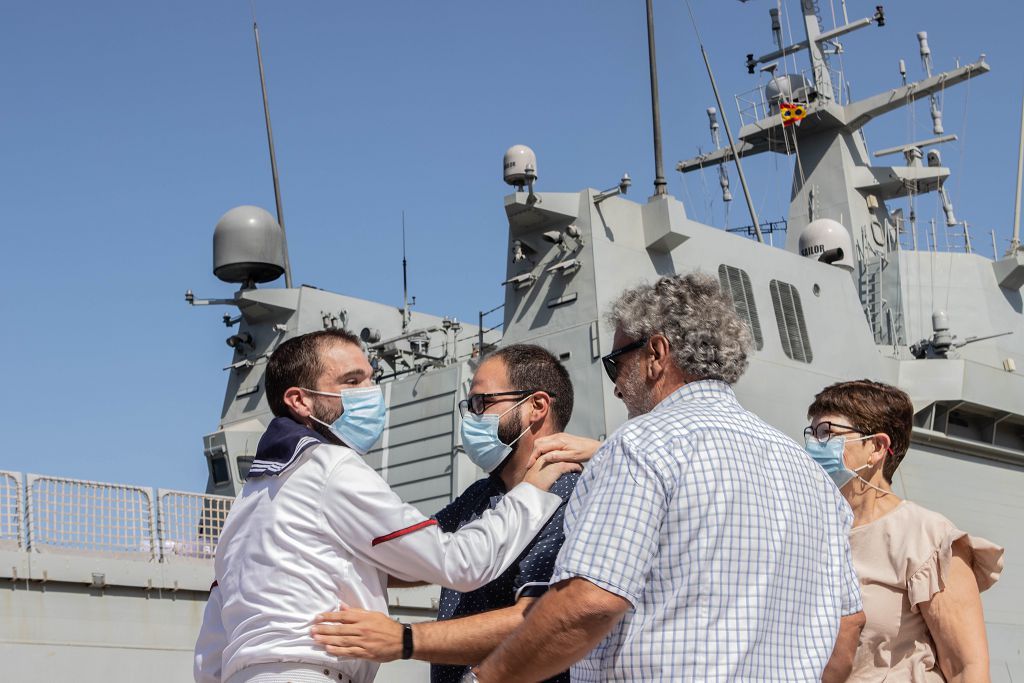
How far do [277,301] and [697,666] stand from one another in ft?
49.9

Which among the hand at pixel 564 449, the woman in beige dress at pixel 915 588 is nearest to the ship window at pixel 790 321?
the woman in beige dress at pixel 915 588

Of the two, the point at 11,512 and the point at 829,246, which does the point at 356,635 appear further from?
the point at 829,246

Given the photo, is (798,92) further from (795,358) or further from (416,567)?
(416,567)

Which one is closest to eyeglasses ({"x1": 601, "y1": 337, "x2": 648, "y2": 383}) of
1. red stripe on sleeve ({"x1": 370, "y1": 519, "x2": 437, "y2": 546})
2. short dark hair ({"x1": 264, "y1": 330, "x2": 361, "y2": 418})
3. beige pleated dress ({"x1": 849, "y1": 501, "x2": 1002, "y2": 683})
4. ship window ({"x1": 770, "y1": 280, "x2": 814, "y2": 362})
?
red stripe on sleeve ({"x1": 370, "y1": 519, "x2": 437, "y2": 546})

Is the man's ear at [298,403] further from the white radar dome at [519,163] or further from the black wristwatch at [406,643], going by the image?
the white radar dome at [519,163]

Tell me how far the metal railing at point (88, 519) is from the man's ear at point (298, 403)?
7559 mm

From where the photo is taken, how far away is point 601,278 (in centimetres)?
1253

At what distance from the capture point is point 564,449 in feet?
10.5

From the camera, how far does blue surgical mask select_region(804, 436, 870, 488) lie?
383 cm

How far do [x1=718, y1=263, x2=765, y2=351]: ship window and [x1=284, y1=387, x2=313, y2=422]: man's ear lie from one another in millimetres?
10902

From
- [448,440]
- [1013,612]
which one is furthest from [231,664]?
[1013,612]

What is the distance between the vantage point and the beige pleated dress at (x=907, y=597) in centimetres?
346

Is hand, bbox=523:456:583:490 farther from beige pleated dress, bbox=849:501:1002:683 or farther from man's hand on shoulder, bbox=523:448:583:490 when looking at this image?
beige pleated dress, bbox=849:501:1002:683

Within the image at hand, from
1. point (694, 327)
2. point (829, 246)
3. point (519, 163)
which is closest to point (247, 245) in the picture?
point (519, 163)
